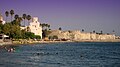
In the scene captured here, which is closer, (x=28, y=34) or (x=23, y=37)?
(x=23, y=37)

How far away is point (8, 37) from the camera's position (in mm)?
143875

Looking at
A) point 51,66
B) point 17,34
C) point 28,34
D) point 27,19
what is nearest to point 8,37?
point 17,34

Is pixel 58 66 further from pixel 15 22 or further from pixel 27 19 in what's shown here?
pixel 27 19

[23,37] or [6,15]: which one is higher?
[6,15]

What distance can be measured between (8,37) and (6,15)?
96.1 ft

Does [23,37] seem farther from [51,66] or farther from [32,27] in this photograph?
[51,66]

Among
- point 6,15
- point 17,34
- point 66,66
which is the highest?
point 6,15

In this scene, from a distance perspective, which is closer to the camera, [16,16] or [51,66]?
[51,66]

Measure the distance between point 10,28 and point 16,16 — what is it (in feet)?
124

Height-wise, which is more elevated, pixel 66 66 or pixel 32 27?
pixel 32 27

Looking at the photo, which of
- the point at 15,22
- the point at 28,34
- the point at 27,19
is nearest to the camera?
the point at 15,22

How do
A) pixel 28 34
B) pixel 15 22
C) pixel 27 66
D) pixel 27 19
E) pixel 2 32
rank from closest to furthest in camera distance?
1. pixel 27 66
2. pixel 2 32
3. pixel 15 22
4. pixel 28 34
5. pixel 27 19

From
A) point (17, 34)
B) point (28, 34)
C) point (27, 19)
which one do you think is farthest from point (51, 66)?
point (27, 19)

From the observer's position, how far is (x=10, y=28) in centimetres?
14112
